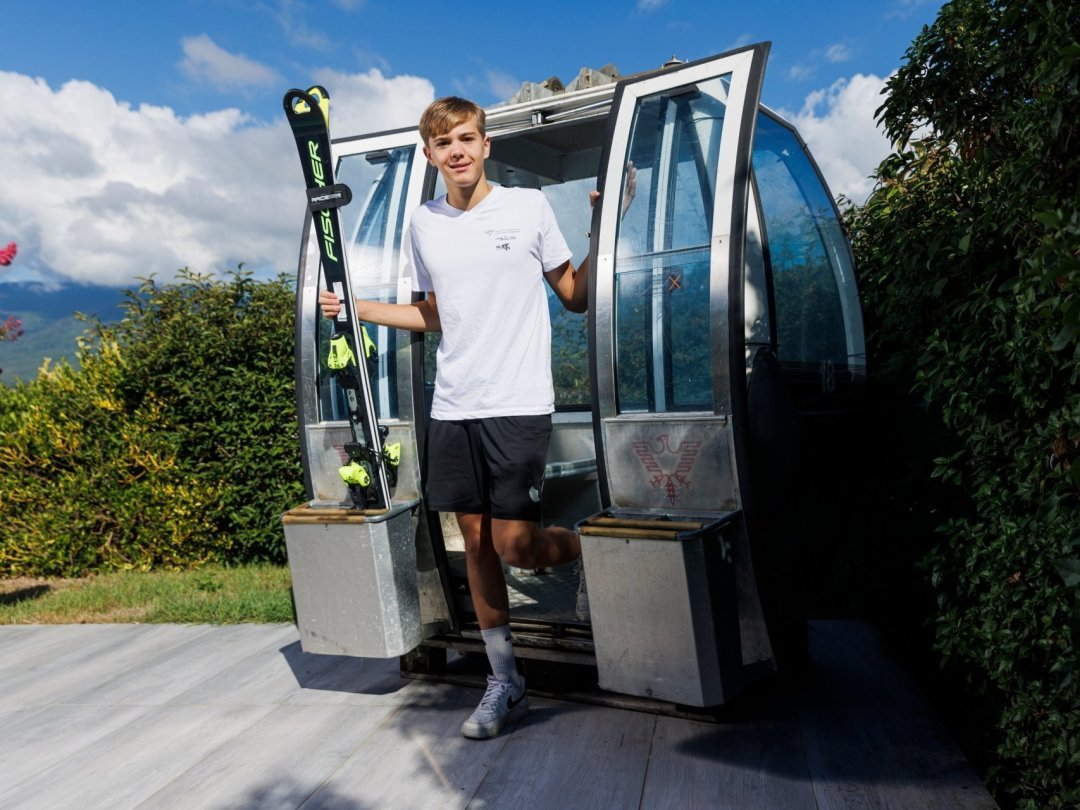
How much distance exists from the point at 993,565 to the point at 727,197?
1294 millimetres

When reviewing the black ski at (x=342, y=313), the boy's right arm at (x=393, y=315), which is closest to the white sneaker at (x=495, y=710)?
the black ski at (x=342, y=313)

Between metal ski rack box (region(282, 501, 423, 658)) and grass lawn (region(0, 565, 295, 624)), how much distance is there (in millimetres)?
1639

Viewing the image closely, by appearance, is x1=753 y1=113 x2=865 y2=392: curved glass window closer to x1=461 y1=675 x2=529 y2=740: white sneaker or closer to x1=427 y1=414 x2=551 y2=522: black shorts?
x1=427 y1=414 x2=551 y2=522: black shorts

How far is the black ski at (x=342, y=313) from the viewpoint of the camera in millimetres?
3287

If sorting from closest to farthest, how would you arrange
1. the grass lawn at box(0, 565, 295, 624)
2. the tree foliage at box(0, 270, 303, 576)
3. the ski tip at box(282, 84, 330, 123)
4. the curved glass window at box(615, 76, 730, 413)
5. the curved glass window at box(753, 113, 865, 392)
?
the curved glass window at box(615, 76, 730, 413), the ski tip at box(282, 84, 330, 123), the curved glass window at box(753, 113, 865, 392), the grass lawn at box(0, 565, 295, 624), the tree foliage at box(0, 270, 303, 576)

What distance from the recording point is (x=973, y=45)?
2.54 m

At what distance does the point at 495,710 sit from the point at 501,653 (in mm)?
201

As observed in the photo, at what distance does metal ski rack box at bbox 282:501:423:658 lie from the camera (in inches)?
129

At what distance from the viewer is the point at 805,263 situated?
378 centimetres

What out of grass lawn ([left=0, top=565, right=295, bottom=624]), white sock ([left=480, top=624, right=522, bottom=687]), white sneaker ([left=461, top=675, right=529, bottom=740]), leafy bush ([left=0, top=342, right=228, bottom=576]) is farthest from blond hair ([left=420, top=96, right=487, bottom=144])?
leafy bush ([left=0, top=342, right=228, bottom=576])

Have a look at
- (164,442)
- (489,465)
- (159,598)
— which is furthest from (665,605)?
(164,442)

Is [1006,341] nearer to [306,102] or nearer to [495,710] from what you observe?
[495,710]

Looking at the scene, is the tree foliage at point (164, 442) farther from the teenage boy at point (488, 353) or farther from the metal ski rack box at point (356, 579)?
the teenage boy at point (488, 353)

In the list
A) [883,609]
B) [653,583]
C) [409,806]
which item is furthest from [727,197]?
[883,609]
